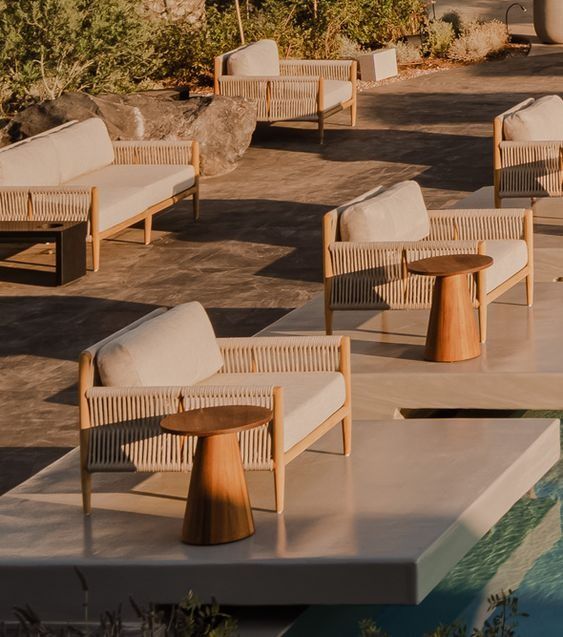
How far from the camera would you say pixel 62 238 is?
33.3ft

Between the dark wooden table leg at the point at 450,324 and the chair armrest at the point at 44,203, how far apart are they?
3.45 metres

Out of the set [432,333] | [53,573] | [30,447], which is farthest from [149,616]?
[432,333]

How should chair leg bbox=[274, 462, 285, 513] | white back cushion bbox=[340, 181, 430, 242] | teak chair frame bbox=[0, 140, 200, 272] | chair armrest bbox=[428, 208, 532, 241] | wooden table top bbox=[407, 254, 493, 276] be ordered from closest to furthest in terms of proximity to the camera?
1. chair leg bbox=[274, 462, 285, 513]
2. wooden table top bbox=[407, 254, 493, 276]
3. white back cushion bbox=[340, 181, 430, 242]
4. chair armrest bbox=[428, 208, 532, 241]
5. teak chair frame bbox=[0, 140, 200, 272]

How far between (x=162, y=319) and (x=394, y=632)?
1.73 meters

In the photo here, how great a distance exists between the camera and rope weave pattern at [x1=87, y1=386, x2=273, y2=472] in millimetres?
5887

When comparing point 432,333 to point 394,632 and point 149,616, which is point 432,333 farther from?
point 149,616

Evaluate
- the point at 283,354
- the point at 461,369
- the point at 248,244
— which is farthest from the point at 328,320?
the point at 248,244

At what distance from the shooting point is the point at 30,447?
7156 mm

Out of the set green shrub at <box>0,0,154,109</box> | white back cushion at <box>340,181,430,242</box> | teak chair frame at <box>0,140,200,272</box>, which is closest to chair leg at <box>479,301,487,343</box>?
white back cushion at <box>340,181,430,242</box>

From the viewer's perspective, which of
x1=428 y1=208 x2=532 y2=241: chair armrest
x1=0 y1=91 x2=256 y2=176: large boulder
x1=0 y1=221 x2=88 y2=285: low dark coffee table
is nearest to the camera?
x1=428 y1=208 x2=532 y2=241: chair armrest

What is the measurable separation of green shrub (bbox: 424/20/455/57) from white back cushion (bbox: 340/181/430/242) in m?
11.2

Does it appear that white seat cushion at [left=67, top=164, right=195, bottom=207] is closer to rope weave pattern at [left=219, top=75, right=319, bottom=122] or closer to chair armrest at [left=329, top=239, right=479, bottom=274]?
rope weave pattern at [left=219, top=75, right=319, bottom=122]

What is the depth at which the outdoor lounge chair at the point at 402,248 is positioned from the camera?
318 inches

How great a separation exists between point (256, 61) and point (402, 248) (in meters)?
7.72
